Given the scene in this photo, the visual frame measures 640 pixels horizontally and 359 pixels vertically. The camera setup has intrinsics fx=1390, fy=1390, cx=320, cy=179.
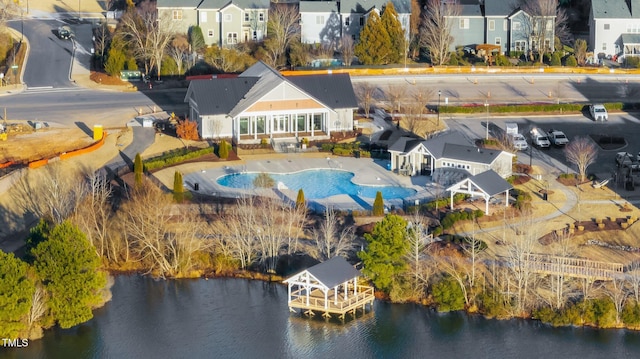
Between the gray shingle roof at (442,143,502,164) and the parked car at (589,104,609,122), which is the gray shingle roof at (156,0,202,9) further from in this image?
the gray shingle roof at (442,143,502,164)

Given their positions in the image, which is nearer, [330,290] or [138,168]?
[330,290]

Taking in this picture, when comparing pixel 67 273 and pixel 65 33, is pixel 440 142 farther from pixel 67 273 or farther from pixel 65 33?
pixel 65 33

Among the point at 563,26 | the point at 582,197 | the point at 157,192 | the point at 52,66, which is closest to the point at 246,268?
the point at 157,192

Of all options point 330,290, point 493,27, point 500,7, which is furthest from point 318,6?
point 330,290

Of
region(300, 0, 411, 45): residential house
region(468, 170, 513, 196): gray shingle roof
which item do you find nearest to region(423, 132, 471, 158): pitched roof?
region(468, 170, 513, 196): gray shingle roof

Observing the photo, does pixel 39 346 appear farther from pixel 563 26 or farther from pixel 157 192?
pixel 563 26

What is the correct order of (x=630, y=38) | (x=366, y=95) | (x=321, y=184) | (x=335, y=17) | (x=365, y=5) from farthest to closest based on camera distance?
(x=335, y=17), (x=365, y=5), (x=630, y=38), (x=366, y=95), (x=321, y=184)
